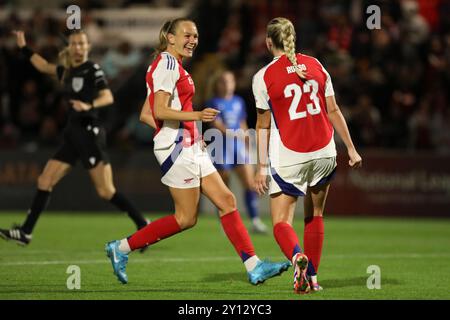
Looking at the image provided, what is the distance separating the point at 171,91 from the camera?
8180mm

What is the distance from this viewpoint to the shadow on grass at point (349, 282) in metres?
8.75

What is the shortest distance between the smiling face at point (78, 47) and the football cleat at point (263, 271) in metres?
4.28

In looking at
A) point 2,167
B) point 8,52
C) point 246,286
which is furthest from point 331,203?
point 246,286

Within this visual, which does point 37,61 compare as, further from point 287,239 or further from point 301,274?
point 301,274

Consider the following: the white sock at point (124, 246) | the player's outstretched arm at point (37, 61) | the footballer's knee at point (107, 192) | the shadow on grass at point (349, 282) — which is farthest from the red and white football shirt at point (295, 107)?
the player's outstretched arm at point (37, 61)

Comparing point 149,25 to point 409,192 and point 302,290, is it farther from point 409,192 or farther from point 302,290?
point 302,290

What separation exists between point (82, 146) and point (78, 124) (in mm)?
301

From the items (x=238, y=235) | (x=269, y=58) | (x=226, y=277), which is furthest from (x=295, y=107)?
(x=269, y=58)

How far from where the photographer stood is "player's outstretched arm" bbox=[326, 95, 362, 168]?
8086mm

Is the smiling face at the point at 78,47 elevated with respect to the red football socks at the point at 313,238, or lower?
elevated

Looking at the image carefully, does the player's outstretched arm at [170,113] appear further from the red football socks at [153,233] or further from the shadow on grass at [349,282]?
the shadow on grass at [349,282]

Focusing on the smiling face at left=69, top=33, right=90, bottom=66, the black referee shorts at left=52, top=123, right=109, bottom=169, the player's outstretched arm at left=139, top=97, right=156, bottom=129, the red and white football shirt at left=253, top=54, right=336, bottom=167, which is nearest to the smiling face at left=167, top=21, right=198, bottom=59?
the player's outstretched arm at left=139, top=97, right=156, bottom=129

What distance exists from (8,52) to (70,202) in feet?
13.0

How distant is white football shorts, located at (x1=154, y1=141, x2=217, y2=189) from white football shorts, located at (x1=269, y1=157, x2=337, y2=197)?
0.65 m
